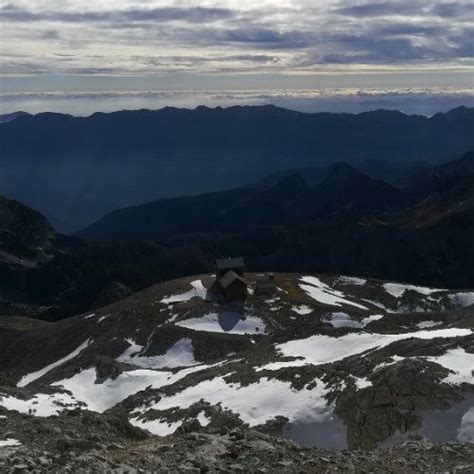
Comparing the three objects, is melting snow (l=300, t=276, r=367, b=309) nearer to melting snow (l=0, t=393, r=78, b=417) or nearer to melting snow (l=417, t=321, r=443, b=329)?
melting snow (l=417, t=321, r=443, b=329)

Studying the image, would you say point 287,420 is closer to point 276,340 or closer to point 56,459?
point 56,459

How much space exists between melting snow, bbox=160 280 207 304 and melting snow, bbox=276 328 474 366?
26.5 m

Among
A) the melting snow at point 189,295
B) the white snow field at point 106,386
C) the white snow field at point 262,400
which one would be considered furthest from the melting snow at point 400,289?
the white snow field at point 262,400

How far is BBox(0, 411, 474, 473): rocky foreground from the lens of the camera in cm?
1809

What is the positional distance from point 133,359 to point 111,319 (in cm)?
1386

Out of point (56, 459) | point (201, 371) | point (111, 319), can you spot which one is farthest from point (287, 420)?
point (111, 319)

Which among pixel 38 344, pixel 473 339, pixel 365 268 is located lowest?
pixel 365 268

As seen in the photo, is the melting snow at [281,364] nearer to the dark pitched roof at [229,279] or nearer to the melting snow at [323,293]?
the dark pitched roof at [229,279]

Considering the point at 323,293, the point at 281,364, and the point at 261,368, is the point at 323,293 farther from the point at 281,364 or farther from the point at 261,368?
the point at 261,368

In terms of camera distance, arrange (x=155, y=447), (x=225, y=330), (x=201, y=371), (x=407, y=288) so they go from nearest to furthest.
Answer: (x=155, y=447), (x=201, y=371), (x=225, y=330), (x=407, y=288)

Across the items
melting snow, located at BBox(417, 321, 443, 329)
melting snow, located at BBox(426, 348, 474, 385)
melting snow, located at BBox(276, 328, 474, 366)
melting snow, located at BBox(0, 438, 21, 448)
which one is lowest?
melting snow, located at BBox(417, 321, 443, 329)

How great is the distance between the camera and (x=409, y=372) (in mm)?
32906

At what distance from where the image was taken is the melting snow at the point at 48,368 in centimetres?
6723

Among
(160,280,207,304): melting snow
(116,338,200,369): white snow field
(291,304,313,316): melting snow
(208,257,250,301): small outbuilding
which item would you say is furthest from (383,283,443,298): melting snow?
(116,338,200,369): white snow field
